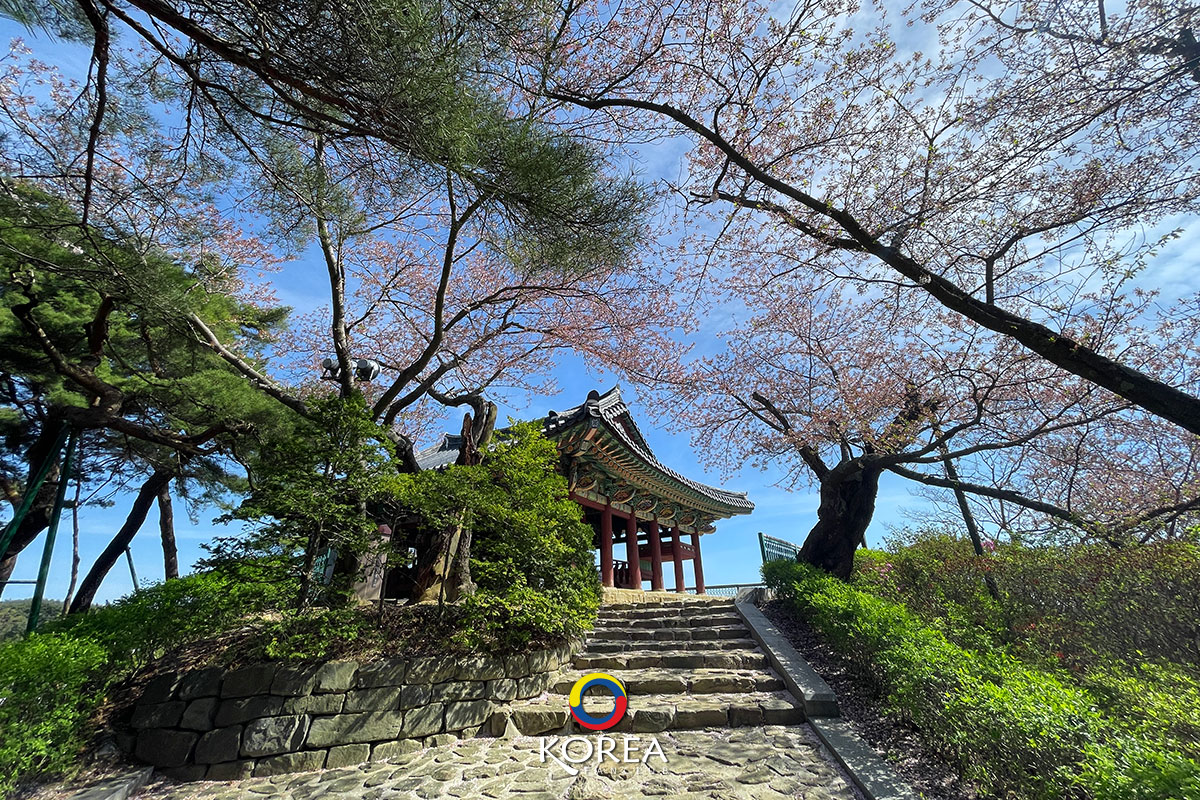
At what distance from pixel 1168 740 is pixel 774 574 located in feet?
24.6

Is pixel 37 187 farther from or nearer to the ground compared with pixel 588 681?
farther from the ground

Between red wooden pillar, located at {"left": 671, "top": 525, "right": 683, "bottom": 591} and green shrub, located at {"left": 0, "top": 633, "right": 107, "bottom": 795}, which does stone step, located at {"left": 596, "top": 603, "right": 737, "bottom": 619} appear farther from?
red wooden pillar, located at {"left": 671, "top": 525, "right": 683, "bottom": 591}

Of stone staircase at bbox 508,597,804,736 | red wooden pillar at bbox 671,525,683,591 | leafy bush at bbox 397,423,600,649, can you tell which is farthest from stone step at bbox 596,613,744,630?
red wooden pillar at bbox 671,525,683,591

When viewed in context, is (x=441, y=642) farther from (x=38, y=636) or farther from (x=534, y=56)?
(x=534, y=56)

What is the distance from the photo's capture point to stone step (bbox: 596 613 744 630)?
23.7 feet

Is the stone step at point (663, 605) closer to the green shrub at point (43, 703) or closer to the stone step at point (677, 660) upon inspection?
the stone step at point (677, 660)

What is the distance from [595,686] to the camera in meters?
A: 5.13

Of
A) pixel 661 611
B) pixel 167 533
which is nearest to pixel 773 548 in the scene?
pixel 661 611

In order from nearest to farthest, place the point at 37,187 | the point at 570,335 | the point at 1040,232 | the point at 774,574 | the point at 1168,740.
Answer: the point at 1168,740 < the point at 37,187 < the point at 1040,232 < the point at 570,335 < the point at 774,574

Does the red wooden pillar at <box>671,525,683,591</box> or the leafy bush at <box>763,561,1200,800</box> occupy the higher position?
the red wooden pillar at <box>671,525,683,591</box>

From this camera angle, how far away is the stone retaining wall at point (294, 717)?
3.84m

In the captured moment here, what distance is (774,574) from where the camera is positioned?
31.7 feet

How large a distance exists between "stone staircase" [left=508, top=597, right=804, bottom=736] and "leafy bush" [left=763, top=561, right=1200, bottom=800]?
3.73 ft

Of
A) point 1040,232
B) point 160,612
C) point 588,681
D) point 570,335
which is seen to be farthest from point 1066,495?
point 160,612
